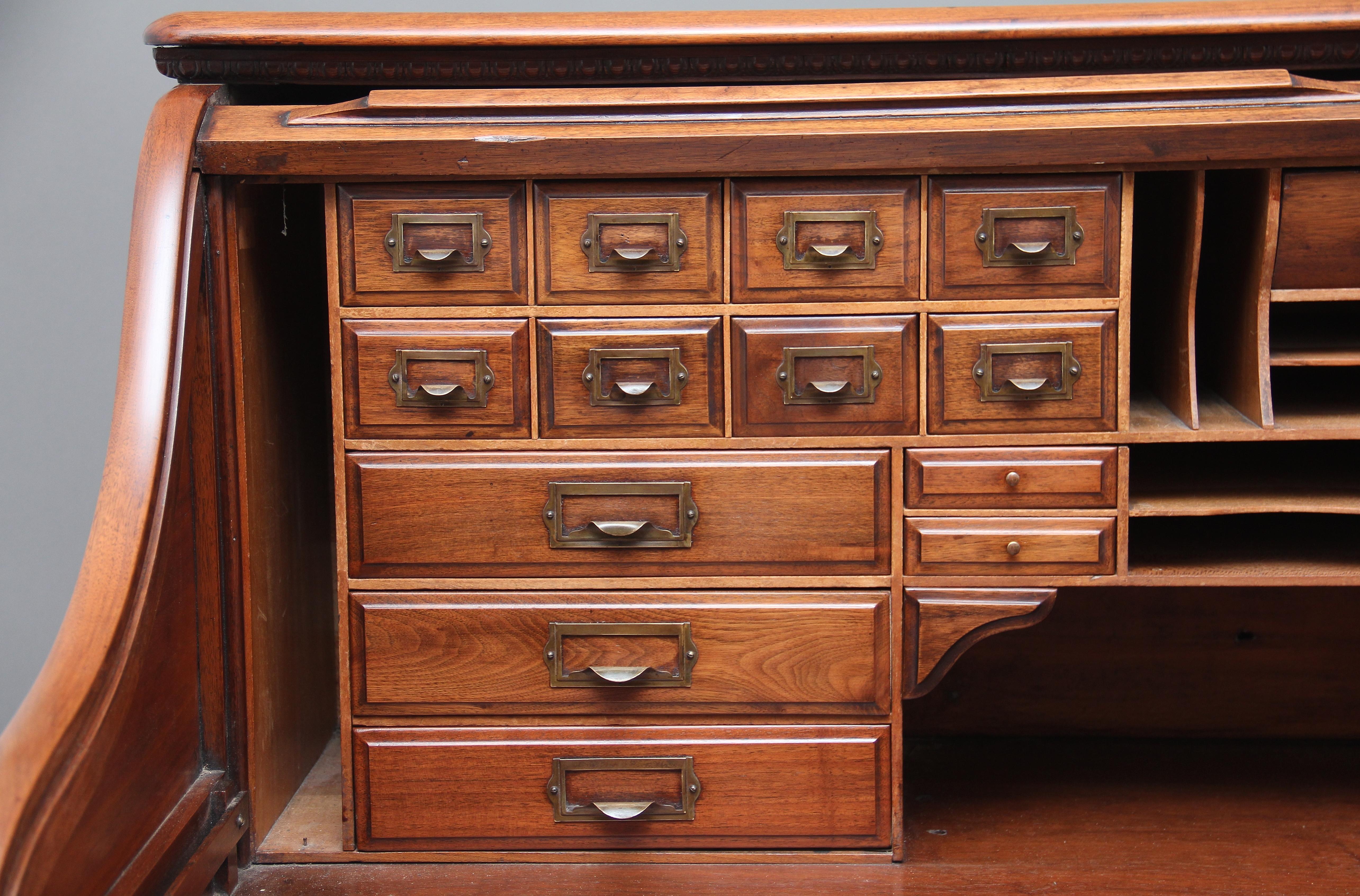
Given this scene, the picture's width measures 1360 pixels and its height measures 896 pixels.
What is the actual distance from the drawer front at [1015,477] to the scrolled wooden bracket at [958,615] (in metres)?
0.14

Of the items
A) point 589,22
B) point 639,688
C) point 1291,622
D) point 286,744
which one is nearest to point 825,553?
point 639,688

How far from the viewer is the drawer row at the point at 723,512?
1778mm

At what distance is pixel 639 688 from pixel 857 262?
29.1 inches

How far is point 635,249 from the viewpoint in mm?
1743

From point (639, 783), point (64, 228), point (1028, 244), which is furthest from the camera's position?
point (64, 228)

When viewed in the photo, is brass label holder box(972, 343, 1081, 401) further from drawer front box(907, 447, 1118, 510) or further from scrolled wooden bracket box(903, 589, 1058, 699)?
scrolled wooden bracket box(903, 589, 1058, 699)

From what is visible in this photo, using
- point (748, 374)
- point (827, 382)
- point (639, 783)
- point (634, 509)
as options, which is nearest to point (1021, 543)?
point (827, 382)

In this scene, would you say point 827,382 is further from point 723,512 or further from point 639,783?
point 639,783

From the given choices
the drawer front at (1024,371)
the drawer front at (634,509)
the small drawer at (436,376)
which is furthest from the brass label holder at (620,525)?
the drawer front at (1024,371)

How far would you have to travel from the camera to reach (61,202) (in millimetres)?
2656

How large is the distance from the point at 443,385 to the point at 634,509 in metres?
0.35

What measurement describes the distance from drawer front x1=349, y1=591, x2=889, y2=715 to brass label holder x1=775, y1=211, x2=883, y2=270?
50cm

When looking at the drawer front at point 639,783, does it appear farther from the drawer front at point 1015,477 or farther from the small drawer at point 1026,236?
the small drawer at point 1026,236

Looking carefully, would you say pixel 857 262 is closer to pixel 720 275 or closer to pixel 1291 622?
pixel 720 275
